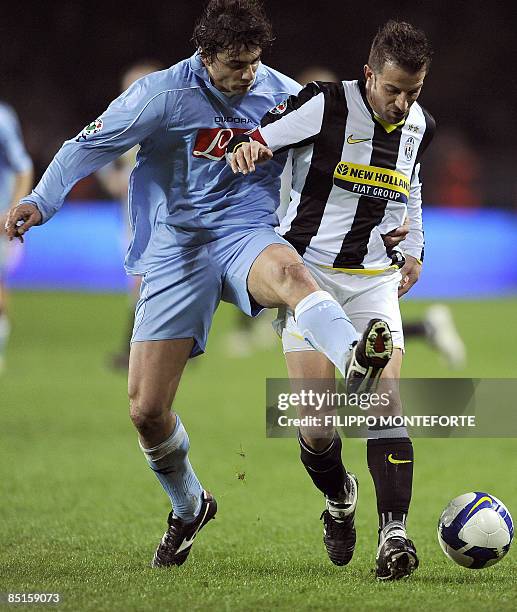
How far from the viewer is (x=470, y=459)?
6.75 meters

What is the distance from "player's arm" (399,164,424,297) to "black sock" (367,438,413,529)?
759 millimetres

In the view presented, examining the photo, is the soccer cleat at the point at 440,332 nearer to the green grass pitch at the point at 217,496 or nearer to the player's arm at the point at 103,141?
the green grass pitch at the point at 217,496

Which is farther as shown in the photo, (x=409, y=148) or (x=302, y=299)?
(x=409, y=148)

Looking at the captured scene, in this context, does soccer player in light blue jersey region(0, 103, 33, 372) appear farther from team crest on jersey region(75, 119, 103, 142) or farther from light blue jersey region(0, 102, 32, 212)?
team crest on jersey region(75, 119, 103, 142)

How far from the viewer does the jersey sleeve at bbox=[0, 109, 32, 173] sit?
8781 mm

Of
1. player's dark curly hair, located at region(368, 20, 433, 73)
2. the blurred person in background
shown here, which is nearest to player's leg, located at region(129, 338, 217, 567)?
player's dark curly hair, located at region(368, 20, 433, 73)

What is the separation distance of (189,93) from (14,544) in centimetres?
197

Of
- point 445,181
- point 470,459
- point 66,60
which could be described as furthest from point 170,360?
point 66,60

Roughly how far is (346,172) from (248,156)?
0.51 m

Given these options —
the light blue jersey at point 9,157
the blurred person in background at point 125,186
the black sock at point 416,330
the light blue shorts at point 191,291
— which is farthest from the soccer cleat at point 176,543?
the black sock at point 416,330

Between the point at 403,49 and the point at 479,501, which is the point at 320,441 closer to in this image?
the point at 479,501

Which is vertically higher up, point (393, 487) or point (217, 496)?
point (393, 487)

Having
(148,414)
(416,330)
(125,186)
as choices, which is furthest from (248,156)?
(125,186)

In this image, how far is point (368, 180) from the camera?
417 centimetres
